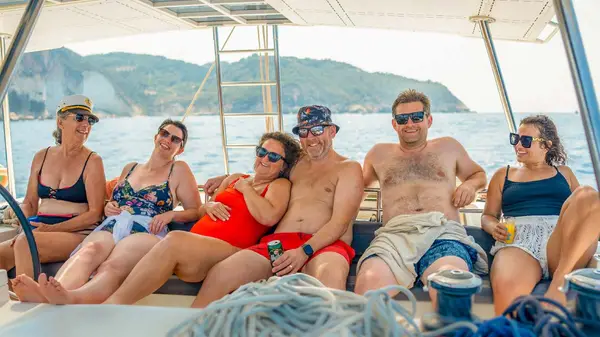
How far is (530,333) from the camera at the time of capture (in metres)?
0.74

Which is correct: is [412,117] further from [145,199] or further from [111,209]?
[111,209]

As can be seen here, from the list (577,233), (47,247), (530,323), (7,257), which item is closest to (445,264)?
(577,233)

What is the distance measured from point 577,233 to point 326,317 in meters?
1.32

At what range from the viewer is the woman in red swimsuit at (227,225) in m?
1.83

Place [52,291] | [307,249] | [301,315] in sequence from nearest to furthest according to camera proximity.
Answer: [301,315] < [52,291] < [307,249]

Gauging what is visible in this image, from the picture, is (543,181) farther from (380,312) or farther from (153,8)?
(153,8)

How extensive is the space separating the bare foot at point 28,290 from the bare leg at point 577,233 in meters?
1.63

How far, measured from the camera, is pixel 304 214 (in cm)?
238

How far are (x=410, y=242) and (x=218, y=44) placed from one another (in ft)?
11.7

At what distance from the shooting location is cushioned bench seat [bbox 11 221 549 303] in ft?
6.36

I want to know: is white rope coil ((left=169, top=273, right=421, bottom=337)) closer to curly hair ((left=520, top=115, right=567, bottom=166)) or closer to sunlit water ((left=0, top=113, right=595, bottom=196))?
curly hair ((left=520, top=115, right=567, bottom=166))

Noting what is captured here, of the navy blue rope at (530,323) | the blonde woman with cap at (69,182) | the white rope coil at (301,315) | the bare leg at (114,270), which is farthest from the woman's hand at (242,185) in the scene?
the navy blue rope at (530,323)

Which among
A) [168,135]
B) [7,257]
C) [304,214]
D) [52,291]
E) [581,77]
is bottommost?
[52,291]

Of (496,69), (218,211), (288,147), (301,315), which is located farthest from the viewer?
(496,69)
